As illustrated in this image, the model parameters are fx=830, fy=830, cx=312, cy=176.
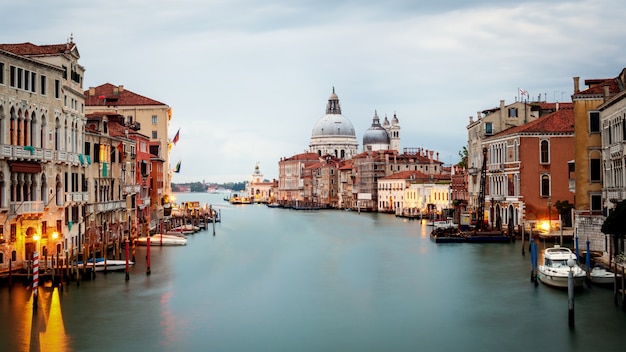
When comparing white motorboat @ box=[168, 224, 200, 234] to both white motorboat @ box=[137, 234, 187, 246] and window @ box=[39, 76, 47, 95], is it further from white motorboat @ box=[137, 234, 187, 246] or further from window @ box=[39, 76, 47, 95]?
window @ box=[39, 76, 47, 95]

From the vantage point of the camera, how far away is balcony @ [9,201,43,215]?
18.8m

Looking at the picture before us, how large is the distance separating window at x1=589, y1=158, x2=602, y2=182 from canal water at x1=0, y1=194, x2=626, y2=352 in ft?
10.3

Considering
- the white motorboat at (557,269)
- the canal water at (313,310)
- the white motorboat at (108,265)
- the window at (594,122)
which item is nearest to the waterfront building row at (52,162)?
the white motorboat at (108,265)

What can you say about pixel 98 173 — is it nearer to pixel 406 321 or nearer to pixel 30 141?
pixel 30 141

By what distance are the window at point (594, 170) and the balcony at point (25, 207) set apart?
46.5 ft

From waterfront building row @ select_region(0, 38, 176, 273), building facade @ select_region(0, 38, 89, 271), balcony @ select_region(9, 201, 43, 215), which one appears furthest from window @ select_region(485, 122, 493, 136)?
balcony @ select_region(9, 201, 43, 215)

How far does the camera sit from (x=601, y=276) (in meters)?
17.8

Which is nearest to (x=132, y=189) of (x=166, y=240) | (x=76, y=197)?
(x=166, y=240)

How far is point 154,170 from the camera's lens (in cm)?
3691

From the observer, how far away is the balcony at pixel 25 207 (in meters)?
18.8

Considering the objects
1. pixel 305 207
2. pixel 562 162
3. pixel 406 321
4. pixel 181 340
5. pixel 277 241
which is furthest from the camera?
pixel 305 207

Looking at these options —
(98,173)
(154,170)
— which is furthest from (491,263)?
(154,170)

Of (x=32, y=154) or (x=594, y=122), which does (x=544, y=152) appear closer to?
(x=594, y=122)

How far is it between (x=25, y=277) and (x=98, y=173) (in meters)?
7.39
